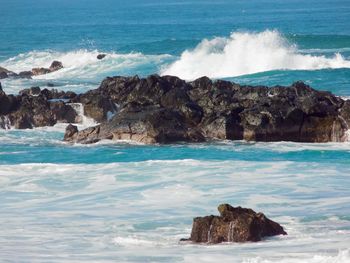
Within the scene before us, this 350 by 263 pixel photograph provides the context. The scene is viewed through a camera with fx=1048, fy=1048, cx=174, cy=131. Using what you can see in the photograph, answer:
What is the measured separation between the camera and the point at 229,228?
836 inches

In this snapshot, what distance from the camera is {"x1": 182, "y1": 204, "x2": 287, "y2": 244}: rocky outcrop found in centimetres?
2127

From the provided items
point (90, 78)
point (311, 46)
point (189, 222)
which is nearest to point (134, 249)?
point (189, 222)

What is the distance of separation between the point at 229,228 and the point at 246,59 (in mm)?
43140

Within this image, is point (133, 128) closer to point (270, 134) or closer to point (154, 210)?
point (270, 134)

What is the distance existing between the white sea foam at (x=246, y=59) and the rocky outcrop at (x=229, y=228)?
40304 millimetres

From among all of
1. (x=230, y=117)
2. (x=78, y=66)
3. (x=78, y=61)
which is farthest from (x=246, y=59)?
(x=230, y=117)

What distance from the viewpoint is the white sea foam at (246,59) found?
62.1 m

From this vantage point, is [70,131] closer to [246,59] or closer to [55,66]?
[246,59]

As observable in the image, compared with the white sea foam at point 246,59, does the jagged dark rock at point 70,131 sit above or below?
below

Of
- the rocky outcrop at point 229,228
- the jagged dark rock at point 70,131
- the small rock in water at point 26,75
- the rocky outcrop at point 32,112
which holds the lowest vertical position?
the rocky outcrop at point 229,228

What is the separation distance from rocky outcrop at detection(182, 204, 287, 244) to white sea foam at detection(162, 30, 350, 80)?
132 ft

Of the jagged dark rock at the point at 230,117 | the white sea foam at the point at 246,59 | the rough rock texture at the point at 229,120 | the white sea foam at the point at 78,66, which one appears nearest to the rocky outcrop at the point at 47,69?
the white sea foam at the point at 78,66

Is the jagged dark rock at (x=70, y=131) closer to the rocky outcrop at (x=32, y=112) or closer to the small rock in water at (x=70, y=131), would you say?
the small rock in water at (x=70, y=131)

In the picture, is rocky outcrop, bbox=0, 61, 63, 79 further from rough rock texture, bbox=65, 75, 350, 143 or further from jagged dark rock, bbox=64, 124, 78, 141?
rough rock texture, bbox=65, 75, 350, 143
